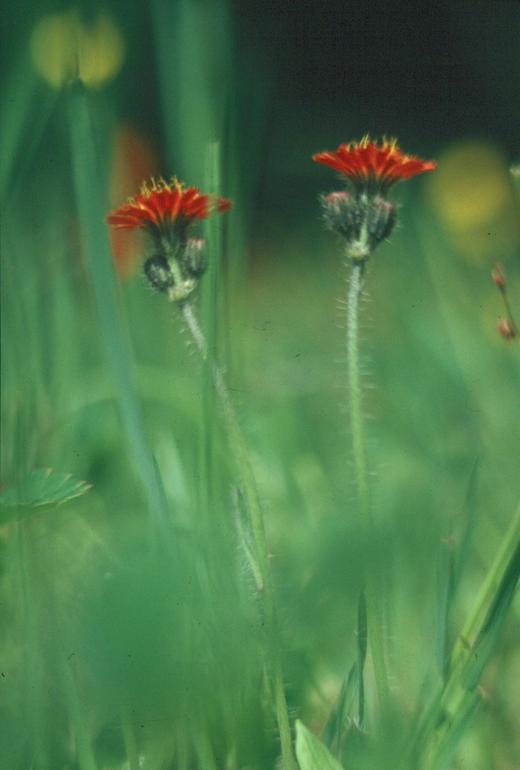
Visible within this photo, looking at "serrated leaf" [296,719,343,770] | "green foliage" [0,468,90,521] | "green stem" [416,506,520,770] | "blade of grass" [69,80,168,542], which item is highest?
"blade of grass" [69,80,168,542]

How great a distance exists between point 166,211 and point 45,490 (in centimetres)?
13

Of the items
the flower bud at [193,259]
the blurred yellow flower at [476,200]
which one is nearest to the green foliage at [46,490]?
the flower bud at [193,259]

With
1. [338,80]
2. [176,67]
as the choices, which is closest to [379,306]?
[338,80]

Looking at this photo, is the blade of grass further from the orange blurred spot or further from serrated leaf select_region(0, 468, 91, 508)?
the orange blurred spot

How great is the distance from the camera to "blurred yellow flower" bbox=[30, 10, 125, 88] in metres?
0.43

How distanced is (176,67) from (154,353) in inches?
7.3

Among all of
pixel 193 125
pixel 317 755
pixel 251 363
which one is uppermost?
pixel 193 125

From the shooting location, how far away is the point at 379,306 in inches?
29.9

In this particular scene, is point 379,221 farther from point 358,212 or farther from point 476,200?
point 476,200

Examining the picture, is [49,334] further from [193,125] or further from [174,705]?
[174,705]

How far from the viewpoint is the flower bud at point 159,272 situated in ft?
1.40

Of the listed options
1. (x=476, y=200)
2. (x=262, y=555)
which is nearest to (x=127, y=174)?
(x=262, y=555)

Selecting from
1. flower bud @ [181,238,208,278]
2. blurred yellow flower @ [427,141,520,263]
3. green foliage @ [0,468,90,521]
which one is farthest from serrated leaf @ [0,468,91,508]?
blurred yellow flower @ [427,141,520,263]

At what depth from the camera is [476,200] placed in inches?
35.3
